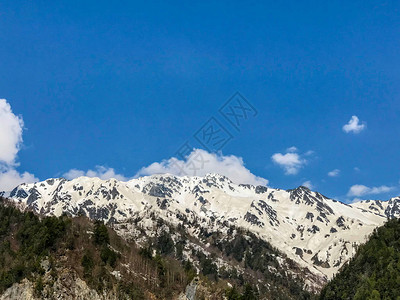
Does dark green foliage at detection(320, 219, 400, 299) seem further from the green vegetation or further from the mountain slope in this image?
the green vegetation

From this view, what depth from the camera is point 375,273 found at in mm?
151000

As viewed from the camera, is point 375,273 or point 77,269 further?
point 375,273

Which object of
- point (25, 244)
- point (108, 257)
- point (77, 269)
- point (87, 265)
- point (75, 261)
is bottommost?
point (77, 269)

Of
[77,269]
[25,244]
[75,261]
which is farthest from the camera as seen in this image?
[25,244]

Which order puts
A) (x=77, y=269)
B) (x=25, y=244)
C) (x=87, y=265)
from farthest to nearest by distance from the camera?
(x=25, y=244) → (x=87, y=265) → (x=77, y=269)

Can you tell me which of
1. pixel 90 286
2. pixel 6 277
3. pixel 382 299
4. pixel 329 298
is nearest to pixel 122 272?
pixel 90 286

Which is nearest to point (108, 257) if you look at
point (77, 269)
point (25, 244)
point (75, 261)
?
point (75, 261)

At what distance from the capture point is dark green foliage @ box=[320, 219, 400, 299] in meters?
140

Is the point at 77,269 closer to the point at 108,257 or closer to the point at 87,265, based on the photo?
the point at 87,265

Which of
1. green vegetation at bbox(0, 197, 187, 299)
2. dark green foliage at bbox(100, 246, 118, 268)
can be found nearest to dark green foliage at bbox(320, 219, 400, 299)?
green vegetation at bbox(0, 197, 187, 299)

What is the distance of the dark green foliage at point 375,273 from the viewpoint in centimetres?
13950

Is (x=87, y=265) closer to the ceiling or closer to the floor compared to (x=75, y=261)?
closer to the floor

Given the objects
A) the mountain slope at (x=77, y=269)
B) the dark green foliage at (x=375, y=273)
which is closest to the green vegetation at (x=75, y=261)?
the mountain slope at (x=77, y=269)

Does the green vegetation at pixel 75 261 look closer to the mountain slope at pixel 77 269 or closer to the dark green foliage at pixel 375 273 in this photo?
the mountain slope at pixel 77 269
